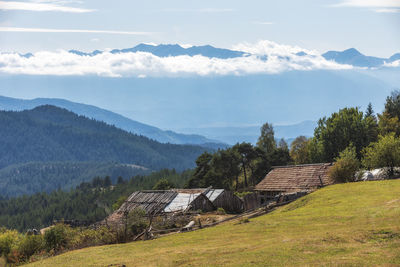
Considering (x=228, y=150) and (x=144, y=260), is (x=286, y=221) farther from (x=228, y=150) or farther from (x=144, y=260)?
(x=228, y=150)

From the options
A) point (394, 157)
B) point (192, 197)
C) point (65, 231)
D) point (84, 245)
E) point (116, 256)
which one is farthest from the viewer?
point (192, 197)

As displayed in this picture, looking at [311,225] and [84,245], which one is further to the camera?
[84,245]

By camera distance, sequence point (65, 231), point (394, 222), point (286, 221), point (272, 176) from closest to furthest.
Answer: point (394, 222) → point (286, 221) → point (65, 231) → point (272, 176)

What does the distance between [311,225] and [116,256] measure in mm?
11726

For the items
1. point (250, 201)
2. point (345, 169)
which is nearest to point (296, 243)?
point (345, 169)

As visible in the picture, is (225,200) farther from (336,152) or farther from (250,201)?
(336,152)

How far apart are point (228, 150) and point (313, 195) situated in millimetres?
58810

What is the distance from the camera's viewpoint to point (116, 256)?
25438 millimetres

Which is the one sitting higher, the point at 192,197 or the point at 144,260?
the point at 144,260

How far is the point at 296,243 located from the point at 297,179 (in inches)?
1285

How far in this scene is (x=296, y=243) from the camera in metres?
21.8

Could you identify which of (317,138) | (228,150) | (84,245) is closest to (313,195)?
(84,245)

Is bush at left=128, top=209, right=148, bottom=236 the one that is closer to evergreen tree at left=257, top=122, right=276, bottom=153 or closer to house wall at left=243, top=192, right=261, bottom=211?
house wall at left=243, top=192, right=261, bottom=211

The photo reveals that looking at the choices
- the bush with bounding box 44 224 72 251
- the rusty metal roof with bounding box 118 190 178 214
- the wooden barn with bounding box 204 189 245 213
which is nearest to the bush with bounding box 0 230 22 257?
the bush with bounding box 44 224 72 251
